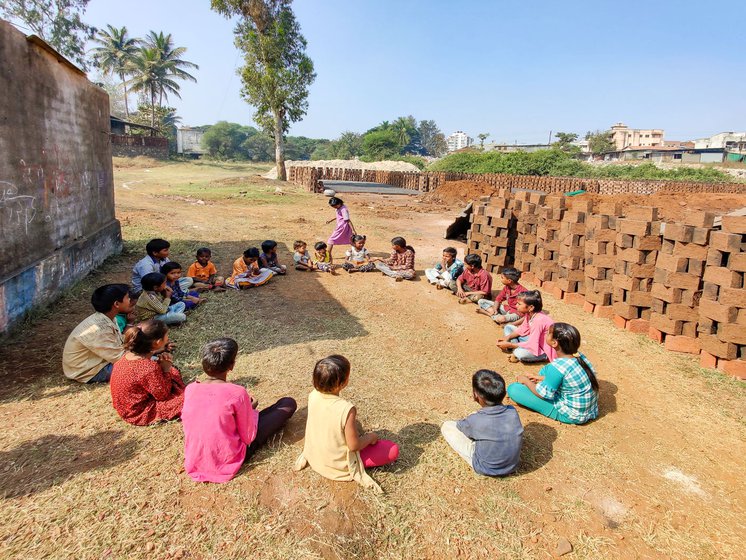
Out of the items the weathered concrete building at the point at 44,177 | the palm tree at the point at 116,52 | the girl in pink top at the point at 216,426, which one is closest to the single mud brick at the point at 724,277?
the girl in pink top at the point at 216,426

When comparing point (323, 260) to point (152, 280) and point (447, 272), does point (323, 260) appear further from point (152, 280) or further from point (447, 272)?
point (152, 280)

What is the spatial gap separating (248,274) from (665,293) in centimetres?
628

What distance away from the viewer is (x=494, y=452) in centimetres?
346

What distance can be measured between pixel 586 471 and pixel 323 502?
82.0 inches

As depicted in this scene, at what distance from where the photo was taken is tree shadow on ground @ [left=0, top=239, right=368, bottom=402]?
→ 4.77 meters

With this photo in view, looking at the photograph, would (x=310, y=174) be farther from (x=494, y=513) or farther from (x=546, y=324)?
(x=494, y=513)

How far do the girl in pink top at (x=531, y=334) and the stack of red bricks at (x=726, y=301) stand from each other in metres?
1.91

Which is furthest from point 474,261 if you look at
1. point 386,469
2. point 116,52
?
point 116,52

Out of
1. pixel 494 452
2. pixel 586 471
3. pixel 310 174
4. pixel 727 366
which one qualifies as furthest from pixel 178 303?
pixel 310 174

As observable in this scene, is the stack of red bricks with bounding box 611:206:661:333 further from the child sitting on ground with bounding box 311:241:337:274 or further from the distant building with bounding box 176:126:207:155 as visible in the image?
the distant building with bounding box 176:126:207:155

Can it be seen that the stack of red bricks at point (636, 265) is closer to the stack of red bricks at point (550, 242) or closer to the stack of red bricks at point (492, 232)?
the stack of red bricks at point (550, 242)

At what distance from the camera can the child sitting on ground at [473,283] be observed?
7.59 meters

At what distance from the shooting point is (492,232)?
30.7ft

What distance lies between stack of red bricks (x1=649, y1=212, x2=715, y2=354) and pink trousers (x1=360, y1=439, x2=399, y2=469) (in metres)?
4.54
